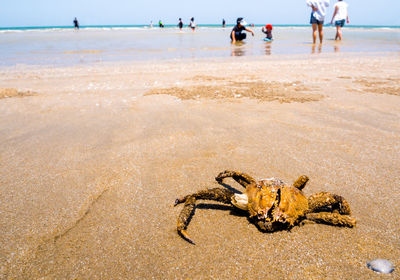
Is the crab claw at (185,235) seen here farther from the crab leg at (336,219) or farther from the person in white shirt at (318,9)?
the person in white shirt at (318,9)

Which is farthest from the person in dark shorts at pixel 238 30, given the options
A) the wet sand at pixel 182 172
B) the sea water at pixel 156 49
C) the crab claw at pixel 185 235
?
the crab claw at pixel 185 235

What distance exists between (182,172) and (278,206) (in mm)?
1218

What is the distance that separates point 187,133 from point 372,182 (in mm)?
2222

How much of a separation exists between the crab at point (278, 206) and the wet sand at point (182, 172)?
0.10 metres

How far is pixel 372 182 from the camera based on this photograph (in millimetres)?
2408

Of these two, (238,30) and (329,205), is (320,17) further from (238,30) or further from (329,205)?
(329,205)

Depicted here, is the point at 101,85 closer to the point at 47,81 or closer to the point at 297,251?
the point at 47,81

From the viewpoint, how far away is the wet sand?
5.58 ft

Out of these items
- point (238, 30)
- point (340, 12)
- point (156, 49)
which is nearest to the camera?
point (156, 49)

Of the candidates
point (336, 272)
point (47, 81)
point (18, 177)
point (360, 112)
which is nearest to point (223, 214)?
point (336, 272)

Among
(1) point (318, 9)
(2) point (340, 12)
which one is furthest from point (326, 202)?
(2) point (340, 12)

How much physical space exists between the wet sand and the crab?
10cm

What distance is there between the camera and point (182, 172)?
2.69m

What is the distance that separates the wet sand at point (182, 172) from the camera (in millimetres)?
1702
